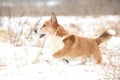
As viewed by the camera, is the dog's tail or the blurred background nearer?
the dog's tail

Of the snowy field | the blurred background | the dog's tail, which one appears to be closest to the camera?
the snowy field

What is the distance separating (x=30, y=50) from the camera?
18.5ft

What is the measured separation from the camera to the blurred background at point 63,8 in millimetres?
11117

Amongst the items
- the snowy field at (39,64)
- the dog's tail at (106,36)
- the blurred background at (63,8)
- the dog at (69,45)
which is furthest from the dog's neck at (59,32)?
the blurred background at (63,8)

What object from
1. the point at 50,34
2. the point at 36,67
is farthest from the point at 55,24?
the point at 36,67

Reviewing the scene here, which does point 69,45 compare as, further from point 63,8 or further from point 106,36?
point 63,8

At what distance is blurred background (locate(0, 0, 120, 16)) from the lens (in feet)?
36.5

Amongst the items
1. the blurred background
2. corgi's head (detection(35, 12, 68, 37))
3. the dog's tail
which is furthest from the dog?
the blurred background

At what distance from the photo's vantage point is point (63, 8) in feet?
43.9

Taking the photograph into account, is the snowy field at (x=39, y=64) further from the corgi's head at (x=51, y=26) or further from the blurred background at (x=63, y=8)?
the blurred background at (x=63, y=8)

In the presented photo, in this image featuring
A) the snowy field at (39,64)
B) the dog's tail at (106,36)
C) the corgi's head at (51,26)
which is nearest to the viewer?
the snowy field at (39,64)

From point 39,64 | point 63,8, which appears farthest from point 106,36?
point 63,8

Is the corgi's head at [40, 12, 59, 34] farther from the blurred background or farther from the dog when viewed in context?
the blurred background

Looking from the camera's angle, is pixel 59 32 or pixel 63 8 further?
pixel 63 8
